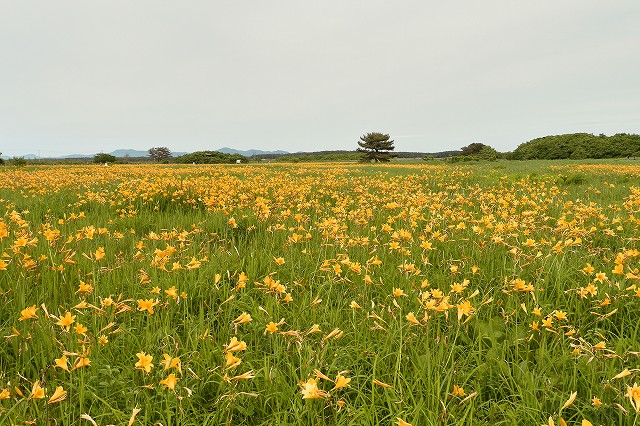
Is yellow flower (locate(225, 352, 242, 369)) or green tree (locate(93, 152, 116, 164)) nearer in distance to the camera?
yellow flower (locate(225, 352, 242, 369))

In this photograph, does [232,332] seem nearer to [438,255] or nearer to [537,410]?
[537,410]

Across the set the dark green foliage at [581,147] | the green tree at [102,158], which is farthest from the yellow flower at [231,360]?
the dark green foliage at [581,147]

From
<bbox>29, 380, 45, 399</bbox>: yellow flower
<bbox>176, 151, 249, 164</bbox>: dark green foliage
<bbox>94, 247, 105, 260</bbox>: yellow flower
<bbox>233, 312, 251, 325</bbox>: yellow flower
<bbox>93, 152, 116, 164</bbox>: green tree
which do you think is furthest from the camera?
<bbox>176, 151, 249, 164</bbox>: dark green foliage

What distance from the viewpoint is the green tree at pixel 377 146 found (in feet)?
295

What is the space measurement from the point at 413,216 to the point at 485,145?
104 metres

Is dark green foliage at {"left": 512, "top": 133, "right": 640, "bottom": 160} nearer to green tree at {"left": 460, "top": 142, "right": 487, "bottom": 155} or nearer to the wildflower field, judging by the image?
green tree at {"left": 460, "top": 142, "right": 487, "bottom": 155}

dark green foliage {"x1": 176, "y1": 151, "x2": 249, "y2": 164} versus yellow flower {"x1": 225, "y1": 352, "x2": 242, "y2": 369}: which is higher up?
dark green foliage {"x1": 176, "y1": 151, "x2": 249, "y2": 164}

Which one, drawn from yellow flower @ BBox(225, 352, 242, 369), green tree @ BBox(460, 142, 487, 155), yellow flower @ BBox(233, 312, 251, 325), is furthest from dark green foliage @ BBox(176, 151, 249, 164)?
yellow flower @ BBox(225, 352, 242, 369)

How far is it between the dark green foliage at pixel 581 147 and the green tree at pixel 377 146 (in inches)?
1242

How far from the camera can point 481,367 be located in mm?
1984

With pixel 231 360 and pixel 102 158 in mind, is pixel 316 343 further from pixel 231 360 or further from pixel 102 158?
pixel 102 158

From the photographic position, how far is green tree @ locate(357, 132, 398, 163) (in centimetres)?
8981

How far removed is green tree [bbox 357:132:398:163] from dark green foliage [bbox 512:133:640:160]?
3153 cm

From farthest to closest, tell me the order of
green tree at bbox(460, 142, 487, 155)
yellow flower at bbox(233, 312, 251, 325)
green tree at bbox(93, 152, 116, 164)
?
green tree at bbox(460, 142, 487, 155)
green tree at bbox(93, 152, 116, 164)
yellow flower at bbox(233, 312, 251, 325)
